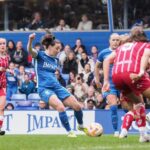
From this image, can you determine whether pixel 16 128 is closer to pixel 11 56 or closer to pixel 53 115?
pixel 53 115

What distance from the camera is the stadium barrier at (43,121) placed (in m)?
21.2

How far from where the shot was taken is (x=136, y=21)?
88.2 feet

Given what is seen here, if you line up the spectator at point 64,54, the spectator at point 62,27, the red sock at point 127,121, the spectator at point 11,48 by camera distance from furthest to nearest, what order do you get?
the spectator at point 62,27, the spectator at point 11,48, the spectator at point 64,54, the red sock at point 127,121

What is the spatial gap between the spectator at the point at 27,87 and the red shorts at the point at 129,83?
444 inches

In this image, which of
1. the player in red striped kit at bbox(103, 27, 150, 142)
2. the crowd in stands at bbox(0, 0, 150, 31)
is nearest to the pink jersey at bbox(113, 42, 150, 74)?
the player in red striped kit at bbox(103, 27, 150, 142)

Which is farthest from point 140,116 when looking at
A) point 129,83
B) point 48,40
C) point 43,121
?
point 43,121

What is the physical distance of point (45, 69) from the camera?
15.3 metres

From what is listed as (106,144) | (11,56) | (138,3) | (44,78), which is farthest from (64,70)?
(106,144)

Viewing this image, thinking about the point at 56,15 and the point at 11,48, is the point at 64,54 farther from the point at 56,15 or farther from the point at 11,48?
the point at 56,15

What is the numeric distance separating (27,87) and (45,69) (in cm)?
852

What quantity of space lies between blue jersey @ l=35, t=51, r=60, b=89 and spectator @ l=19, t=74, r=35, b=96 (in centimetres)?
836

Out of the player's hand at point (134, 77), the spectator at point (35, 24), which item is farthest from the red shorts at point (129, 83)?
the spectator at point (35, 24)

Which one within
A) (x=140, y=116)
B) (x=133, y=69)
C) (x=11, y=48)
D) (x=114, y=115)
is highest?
(x=11, y=48)

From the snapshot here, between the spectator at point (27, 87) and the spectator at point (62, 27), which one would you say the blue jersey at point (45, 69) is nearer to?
the spectator at point (27, 87)
